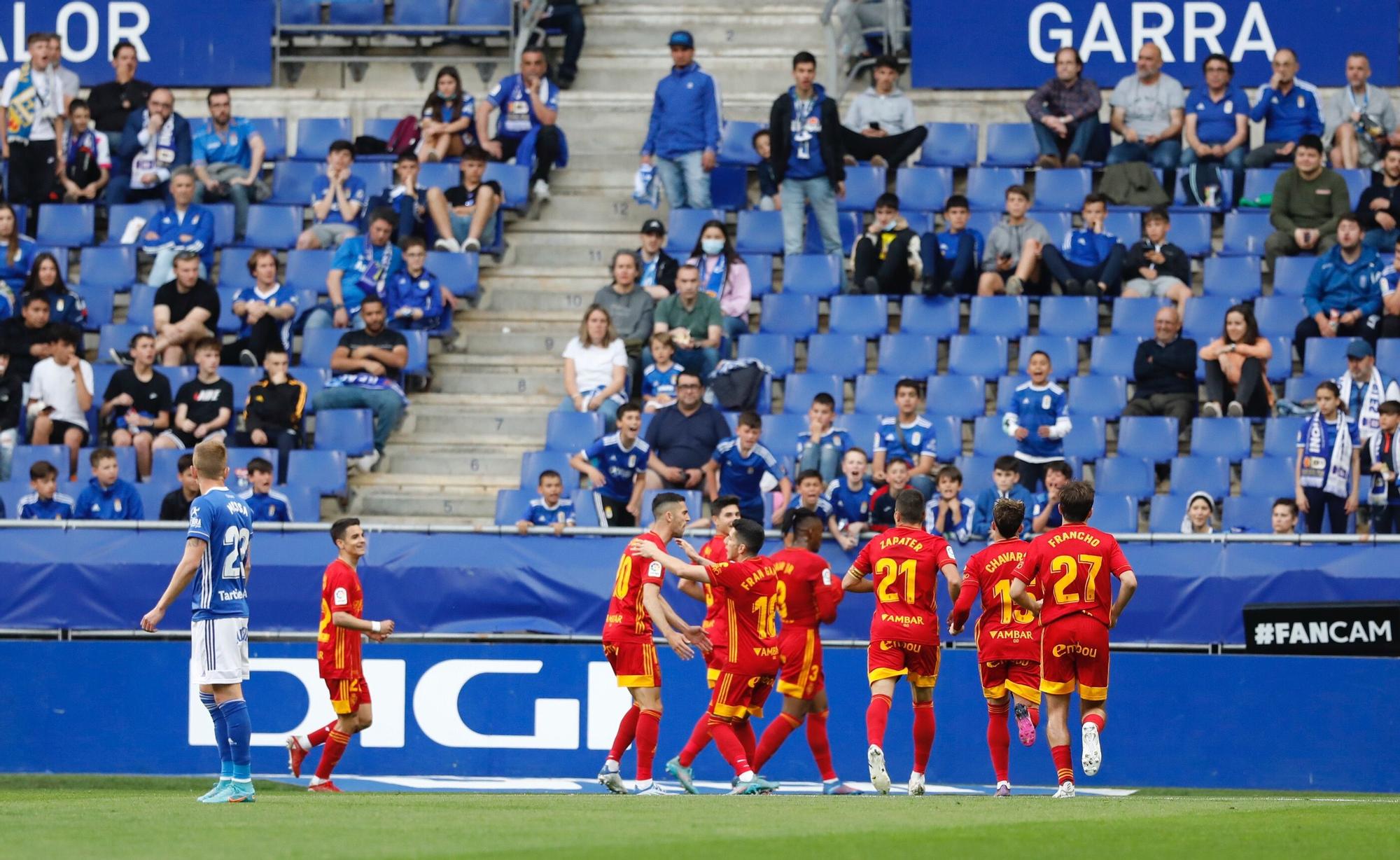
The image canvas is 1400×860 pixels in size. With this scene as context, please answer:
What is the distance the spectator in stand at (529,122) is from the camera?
2141 cm

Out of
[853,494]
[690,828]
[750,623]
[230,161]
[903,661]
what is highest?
[230,161]

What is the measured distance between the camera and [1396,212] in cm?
1920

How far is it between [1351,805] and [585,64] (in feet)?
44.9

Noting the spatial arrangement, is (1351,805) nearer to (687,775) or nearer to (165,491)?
(687,775)

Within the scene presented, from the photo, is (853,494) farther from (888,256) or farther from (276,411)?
(276,411)

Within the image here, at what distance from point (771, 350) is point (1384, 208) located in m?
5.88

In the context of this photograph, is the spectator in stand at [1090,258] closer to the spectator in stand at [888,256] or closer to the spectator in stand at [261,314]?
the spectator in stand at [888,256]

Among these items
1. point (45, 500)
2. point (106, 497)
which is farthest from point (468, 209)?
point (45, 500)

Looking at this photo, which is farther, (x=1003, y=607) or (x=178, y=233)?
(x=178, y=233)

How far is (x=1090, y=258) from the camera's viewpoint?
19.5 metres

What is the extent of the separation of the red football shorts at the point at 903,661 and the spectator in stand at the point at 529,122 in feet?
31.5

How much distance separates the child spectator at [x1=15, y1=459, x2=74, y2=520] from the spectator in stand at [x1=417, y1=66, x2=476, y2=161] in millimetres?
6074

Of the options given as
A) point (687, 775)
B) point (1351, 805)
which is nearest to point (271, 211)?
point (687, 775)

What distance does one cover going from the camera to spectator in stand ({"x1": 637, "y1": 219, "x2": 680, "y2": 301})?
1964cm
